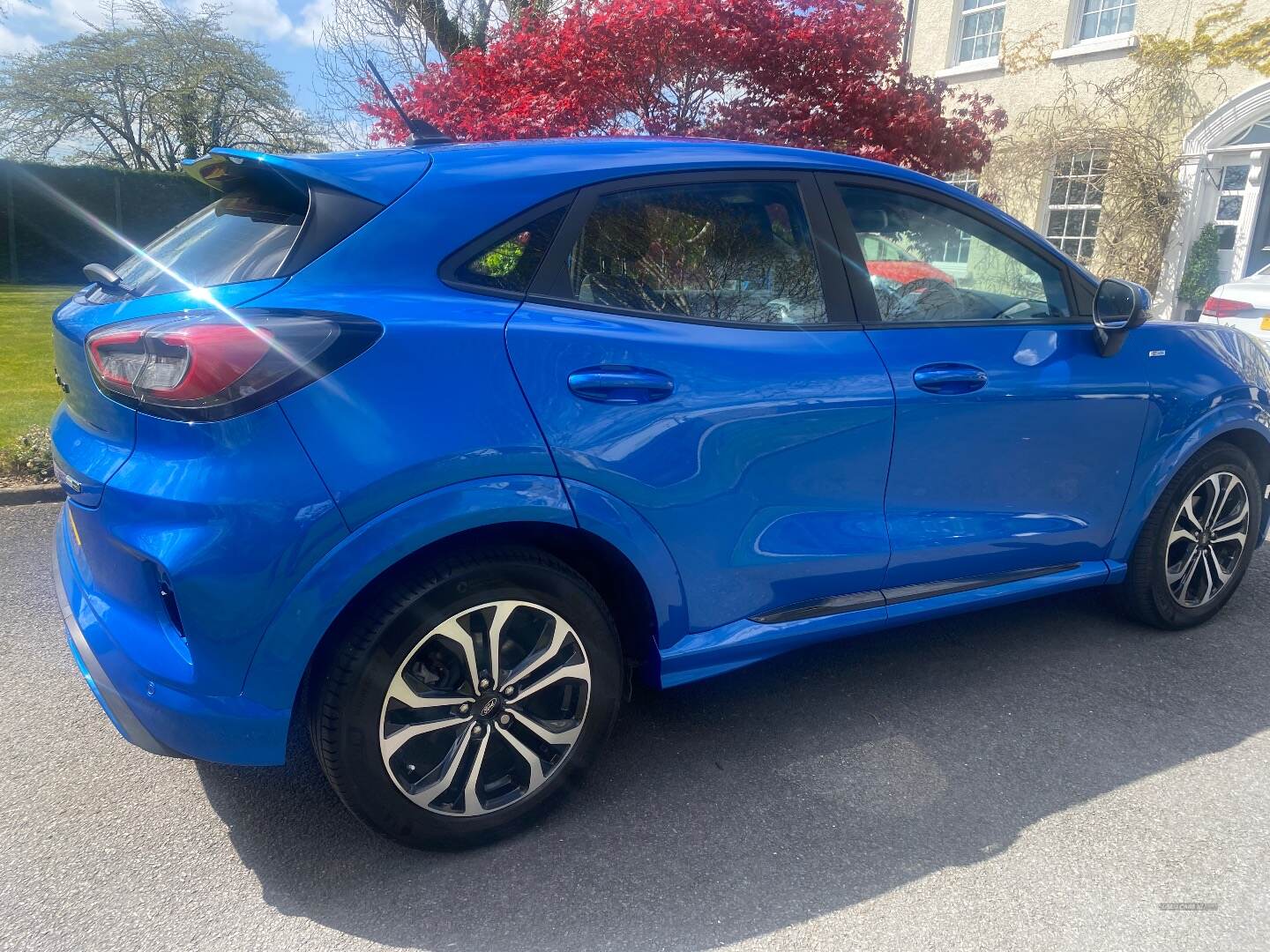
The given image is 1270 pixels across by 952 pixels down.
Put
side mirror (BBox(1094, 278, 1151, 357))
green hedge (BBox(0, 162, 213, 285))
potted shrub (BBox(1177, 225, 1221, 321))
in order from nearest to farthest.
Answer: side mirror (BBox(1094, 278, 1151, 357)) < potted shrub (BBox(1177, 225, 1221, 321)) < green hedge (BBox(0, 162, 213, 285))

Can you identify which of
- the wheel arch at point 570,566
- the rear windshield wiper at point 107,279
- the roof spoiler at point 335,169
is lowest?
the wheel arch at point 570,566

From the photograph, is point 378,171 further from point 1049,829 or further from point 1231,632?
point 1231,632

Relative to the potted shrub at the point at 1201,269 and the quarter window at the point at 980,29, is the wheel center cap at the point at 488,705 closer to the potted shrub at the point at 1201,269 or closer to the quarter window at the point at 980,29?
the potted shrub at the point at 1201,269

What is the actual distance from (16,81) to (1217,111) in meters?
34.6

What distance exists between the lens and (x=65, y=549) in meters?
2.57

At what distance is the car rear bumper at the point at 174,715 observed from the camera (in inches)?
81.9

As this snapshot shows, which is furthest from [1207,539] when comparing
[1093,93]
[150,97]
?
[150,97]

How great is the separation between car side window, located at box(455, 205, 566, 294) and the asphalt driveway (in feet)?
4.71

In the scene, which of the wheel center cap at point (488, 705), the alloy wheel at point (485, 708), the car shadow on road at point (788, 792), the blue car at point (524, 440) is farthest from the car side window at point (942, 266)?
the wheel center cap at point (488, 705)

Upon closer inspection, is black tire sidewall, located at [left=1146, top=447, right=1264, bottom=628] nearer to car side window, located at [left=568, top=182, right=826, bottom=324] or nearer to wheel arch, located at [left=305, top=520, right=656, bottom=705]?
car side window, located at [left=568, top=182, right=826, bottom=324]

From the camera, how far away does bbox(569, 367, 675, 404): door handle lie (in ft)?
7.59

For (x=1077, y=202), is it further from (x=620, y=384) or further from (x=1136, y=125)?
(x=620, y=384)

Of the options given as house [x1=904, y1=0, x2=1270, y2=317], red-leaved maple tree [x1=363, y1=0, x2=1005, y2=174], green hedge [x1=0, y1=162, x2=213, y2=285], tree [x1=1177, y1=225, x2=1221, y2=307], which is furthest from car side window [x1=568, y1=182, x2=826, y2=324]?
green hedge [x1=0, y1=162, x2=213, y2=285]

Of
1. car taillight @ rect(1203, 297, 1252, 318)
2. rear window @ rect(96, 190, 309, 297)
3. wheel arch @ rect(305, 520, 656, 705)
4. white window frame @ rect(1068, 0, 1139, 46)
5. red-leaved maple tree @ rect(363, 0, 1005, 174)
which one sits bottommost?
wheel arch @ rect(305, 520, 656, 705)
